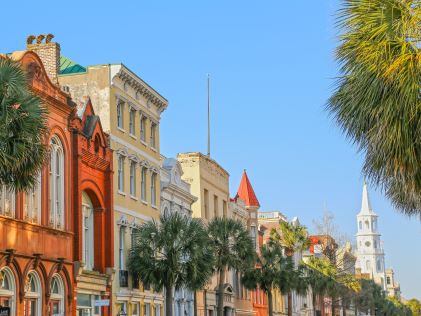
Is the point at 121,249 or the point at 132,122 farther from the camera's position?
the point at 132,122

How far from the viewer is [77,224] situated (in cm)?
3956

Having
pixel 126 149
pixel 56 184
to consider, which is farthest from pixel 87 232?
pixel 126 149

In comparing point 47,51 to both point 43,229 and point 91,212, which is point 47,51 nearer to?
point 91,212

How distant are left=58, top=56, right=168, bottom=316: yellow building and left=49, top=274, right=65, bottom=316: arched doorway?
18.3 ft

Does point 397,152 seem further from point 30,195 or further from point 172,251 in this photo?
point 172,251

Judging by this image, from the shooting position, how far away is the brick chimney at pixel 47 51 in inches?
1726

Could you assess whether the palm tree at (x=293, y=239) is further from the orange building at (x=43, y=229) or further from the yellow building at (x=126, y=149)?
the orange building at (x=43, y=229)

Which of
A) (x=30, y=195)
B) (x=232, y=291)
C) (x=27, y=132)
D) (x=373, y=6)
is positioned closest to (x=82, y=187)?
(x=30, y=195)

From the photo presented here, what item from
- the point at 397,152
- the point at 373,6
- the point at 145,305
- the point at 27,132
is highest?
the point at 373,6

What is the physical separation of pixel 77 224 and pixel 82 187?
194cm

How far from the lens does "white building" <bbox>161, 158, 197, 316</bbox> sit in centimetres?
5394

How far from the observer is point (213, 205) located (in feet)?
221

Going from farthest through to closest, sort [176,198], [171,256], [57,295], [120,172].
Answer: [176,198] → [120,172] → [171,256] → [57,295]

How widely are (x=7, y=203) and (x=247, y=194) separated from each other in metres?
48.8
